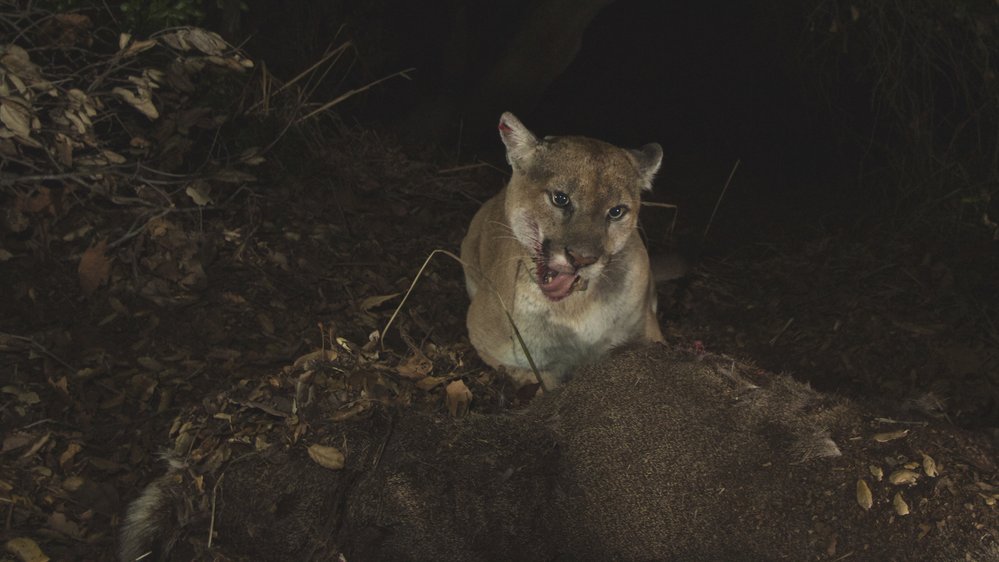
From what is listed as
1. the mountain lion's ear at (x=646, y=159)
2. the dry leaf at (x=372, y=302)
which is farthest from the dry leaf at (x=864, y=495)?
the dry leaf at (x=372, y=302)

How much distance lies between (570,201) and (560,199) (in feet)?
0.20

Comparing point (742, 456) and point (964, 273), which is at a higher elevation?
point (742, 456)

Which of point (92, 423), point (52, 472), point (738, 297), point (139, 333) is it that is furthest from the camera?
point (738, 297)

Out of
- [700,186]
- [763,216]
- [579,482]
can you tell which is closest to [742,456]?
[579,482]

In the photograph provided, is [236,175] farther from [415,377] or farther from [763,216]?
[763,216]

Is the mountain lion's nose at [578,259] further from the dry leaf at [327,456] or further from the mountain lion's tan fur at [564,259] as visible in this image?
the dry leaf at [327,456]

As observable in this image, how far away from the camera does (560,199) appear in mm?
4812

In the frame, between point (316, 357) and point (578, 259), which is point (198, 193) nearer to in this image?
point (316, 357)

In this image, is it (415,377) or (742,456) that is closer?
(742,456)

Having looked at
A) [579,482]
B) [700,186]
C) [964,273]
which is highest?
[579,482]

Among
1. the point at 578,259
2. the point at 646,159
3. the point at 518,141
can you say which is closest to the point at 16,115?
the point at 518,141

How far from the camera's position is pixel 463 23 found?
9.21 meters

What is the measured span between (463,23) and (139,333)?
17.5 feet

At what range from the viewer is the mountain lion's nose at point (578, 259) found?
4555mm
